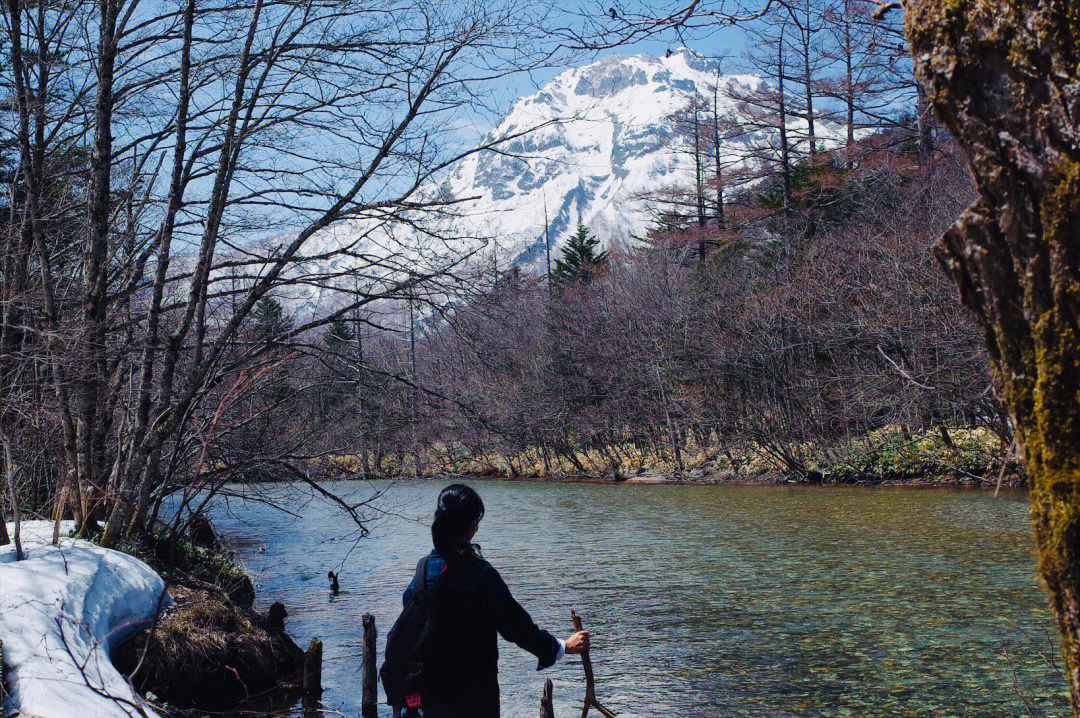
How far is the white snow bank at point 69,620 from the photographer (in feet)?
14.5

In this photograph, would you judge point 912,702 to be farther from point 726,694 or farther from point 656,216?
point 656,216

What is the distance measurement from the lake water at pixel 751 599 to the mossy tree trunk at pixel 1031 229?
9.72 feet

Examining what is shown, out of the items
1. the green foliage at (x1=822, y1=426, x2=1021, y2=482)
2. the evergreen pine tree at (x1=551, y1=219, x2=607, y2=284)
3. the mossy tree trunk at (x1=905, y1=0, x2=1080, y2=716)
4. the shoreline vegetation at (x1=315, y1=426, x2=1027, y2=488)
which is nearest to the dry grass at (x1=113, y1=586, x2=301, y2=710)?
the mossy tree trunk at (x1=905, y1=0, x2=1080, y2=716)

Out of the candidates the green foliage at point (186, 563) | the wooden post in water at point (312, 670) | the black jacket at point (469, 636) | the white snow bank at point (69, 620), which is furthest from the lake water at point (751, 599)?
the black jacket at point (469, 636)

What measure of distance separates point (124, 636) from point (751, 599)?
7905 millimetres

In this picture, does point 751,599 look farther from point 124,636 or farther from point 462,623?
point 462,623

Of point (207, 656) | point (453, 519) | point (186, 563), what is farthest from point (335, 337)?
point (453, 519)

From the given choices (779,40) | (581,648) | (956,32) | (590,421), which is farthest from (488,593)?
(590,421)

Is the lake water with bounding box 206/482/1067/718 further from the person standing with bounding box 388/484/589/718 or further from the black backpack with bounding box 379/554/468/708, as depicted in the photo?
the black backpack with bounding box 379/554/468/708

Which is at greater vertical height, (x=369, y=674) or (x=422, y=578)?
(x=422, y=578)

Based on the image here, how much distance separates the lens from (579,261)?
4516cm

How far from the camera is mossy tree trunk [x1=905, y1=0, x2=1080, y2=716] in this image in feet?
6.65

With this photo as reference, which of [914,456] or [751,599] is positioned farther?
[914,456]

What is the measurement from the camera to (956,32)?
2166 mm
